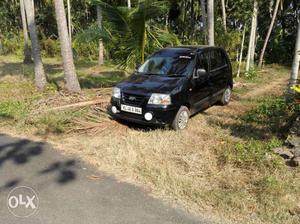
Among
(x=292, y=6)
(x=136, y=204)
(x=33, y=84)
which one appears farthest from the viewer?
(x=292, y=6)

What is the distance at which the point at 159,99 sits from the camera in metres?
Result: 5.80

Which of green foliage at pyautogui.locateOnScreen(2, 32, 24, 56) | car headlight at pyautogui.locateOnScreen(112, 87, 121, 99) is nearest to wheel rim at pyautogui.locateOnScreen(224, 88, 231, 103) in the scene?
car headlight at pyautogui.locateOnScreen(112, 87, 121, 99)

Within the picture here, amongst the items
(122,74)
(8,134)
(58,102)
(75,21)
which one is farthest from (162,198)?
(75,21)

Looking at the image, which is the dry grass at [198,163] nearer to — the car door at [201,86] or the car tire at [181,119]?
the car tire at [181,119]

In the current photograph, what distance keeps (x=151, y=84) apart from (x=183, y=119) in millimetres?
1031

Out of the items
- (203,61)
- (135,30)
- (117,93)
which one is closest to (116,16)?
(135,30)

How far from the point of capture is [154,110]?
5820 mm

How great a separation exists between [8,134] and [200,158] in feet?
14.1

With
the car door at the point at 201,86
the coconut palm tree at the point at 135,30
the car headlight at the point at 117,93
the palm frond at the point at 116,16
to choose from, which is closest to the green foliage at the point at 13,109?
the car headlight at the point at 117,93

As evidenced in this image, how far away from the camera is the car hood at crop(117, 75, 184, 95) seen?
233 inches

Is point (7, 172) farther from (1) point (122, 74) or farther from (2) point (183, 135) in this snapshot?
(1) point (122, 74)

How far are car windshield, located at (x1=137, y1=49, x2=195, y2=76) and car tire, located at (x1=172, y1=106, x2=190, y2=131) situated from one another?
0.81m

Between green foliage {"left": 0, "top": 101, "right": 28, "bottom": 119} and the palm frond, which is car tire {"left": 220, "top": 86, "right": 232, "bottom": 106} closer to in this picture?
the palm frond

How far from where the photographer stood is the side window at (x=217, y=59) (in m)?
7.45
